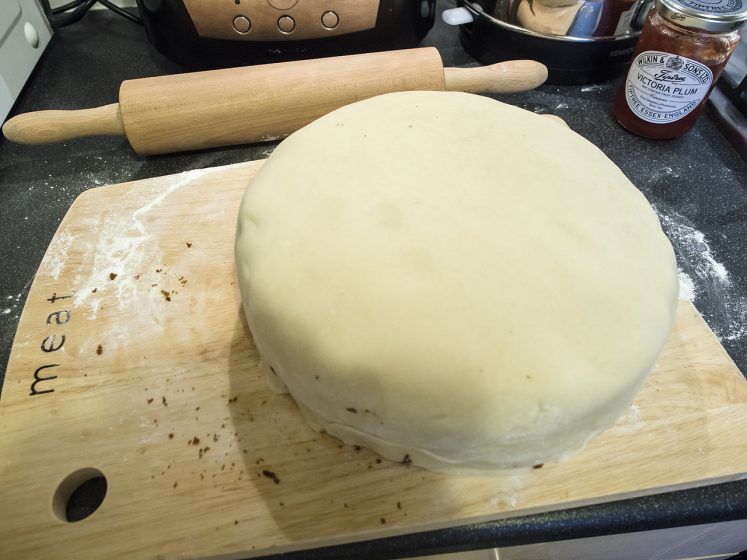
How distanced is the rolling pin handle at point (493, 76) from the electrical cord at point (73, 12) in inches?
34.8

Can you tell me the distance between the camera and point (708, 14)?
0.86 m

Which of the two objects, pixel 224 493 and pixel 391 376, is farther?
pixel 224 493

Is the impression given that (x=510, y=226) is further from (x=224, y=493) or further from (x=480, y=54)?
(x=480, y=54)

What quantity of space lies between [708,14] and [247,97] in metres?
0.85

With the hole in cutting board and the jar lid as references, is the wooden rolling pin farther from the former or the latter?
the hole in cutting board

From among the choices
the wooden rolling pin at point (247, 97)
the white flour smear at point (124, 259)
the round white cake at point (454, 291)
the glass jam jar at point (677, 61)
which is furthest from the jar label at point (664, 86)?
the white flour smear at point (124, 259)

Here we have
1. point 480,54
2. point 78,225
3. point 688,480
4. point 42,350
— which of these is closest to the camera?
point 688,480

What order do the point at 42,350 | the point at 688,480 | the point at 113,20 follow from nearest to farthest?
the point at 688,480, the point at 42,350, the point at 113,20

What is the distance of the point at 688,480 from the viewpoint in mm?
631

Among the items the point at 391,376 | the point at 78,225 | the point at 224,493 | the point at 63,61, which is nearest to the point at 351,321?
the point at 391,376

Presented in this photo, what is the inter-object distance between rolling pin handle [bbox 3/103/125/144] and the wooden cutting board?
32cm

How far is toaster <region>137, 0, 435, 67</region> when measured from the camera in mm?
1046

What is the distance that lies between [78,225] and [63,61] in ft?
2.40

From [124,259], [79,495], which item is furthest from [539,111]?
[79,495]
